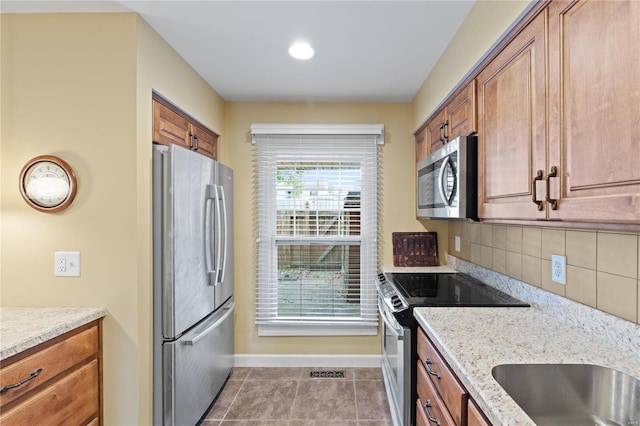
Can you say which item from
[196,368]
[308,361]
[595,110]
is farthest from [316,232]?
[595,110]

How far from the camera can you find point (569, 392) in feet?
3.23

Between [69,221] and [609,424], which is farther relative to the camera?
[69,221]

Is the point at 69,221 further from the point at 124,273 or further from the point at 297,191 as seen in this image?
the point at 297,191

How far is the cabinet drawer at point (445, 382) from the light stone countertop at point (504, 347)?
67mm

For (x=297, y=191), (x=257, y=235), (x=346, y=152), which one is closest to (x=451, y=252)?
(x=346, y=152)

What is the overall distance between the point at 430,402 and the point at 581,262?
86 cm

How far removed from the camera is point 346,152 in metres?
2.99

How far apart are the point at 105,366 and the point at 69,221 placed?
0.77 m

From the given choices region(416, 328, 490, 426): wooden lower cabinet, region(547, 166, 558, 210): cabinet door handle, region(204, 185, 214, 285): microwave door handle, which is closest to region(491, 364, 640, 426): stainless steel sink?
region(416, 328, 490, 426): wooden lower cabinet

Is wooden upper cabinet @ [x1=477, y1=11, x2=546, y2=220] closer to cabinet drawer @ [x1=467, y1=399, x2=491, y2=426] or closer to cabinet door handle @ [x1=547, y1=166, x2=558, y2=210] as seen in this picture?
cabinet door handle @ [x1=547, y1=166, x2=558, y2=210]

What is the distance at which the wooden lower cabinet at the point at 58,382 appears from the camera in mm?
1195

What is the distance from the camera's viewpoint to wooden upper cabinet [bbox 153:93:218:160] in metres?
1.94

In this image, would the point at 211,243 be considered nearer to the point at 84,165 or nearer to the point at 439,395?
the point at 84,165

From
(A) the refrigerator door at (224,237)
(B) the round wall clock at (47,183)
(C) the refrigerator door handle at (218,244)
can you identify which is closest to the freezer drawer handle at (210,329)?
(A) the refrigerator door at (224,237)
